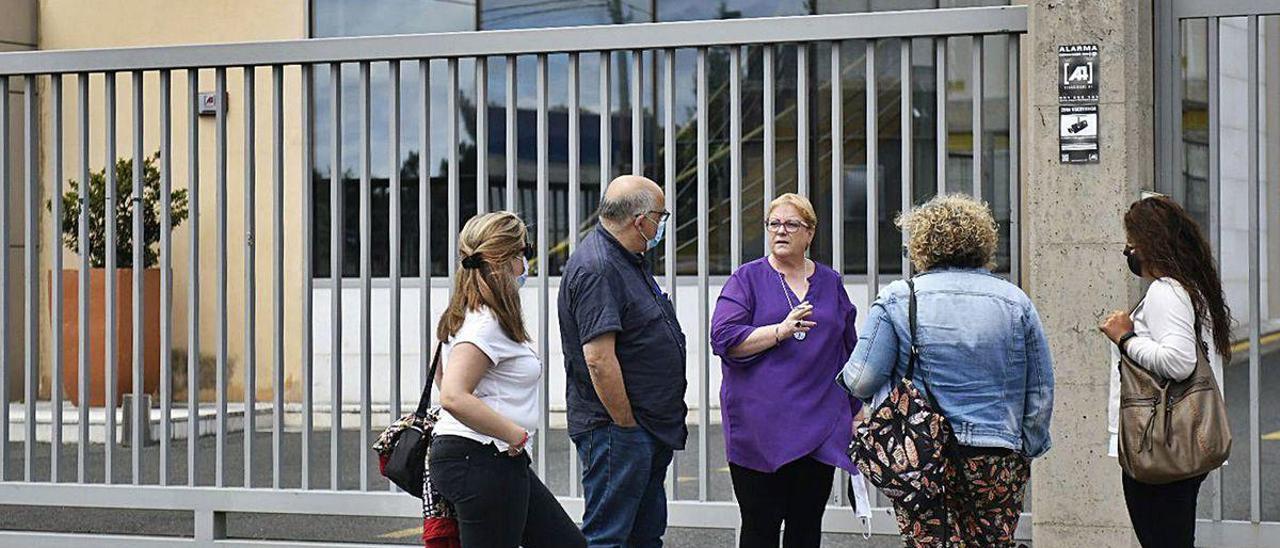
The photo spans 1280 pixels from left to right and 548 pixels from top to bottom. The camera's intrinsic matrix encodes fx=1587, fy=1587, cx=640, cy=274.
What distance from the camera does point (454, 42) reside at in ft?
21.0

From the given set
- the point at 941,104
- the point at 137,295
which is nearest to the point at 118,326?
the point at 137,295

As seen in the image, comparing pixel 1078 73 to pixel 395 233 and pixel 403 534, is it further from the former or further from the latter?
pixel 403 534

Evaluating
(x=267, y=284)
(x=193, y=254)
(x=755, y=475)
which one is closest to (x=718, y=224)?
(x=267, y=284)

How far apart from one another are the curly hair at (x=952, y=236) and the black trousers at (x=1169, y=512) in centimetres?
92

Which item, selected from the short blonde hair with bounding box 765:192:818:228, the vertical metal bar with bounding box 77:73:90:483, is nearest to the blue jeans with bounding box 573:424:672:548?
the short blonde hair with bounding box 765:192:818:228

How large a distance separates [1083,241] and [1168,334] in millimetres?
1007

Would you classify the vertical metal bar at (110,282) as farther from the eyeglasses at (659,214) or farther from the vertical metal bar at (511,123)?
the eyeglasses at (659,214)

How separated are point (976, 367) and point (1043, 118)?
1.53m

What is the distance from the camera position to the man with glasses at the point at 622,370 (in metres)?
4.98

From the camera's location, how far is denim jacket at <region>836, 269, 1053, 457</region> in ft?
15.1

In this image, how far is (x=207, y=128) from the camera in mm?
15531

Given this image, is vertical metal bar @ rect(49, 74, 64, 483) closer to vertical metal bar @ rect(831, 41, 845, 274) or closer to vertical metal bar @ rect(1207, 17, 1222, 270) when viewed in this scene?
vertical metal bar @ rect(831, 41, 845, 274)

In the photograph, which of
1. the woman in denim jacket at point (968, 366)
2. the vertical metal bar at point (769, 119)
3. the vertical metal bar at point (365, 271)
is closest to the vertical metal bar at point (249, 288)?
the vertical metal bar at point (365, 271)

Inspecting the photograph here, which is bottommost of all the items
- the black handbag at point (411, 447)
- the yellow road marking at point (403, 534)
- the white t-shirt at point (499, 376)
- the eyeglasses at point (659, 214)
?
the yellow road marking at point (403, 534)
